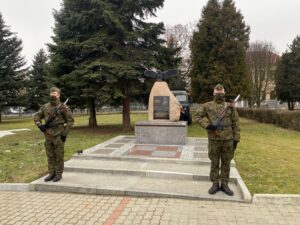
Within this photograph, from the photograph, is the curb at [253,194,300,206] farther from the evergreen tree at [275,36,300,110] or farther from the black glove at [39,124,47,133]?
the evergreen tree at [275,36,300,110]

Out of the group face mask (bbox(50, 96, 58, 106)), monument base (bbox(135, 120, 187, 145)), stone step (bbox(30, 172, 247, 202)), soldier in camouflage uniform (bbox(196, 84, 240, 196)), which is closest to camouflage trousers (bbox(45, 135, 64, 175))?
stone step (bbox(30, 172, 247, 202))

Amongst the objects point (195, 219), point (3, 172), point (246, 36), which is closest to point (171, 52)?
point (246, 36)

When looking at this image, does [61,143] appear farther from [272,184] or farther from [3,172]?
[272,184]

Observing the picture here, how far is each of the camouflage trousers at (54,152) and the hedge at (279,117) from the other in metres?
15.1

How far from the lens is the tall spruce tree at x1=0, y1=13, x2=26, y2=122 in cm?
2886

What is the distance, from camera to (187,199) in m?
5.36

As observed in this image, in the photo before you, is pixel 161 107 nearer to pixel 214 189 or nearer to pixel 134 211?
pixel 214 189

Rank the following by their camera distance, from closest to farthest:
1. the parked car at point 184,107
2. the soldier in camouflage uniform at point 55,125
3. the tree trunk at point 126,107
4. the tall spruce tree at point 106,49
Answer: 1. the soldier in camouflage uniform at point 55,125
2. the tall spruce tree at point 106,49
3. the tree trunk at point 126,107
4. the parked car at point 184,107

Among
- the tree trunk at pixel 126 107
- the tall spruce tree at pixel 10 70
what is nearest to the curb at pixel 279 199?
the tree trunk at pixel 126 107

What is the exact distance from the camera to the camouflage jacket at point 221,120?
17.5ft

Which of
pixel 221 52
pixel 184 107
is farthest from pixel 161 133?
pixel 221 52

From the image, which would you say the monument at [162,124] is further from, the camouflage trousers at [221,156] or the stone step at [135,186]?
the camouflage trousers at [221,156]

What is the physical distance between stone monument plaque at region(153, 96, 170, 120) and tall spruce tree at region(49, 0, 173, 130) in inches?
124

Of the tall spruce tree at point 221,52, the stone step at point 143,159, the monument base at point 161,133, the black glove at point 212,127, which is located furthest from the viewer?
the tall spruce tree at point 221,52
